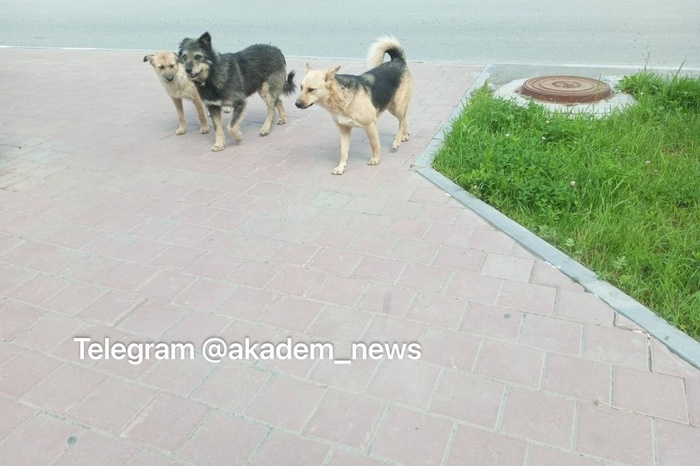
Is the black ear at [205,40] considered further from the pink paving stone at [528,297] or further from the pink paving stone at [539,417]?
the pink paving stone at [539,417]

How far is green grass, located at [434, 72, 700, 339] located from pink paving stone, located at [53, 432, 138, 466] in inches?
122

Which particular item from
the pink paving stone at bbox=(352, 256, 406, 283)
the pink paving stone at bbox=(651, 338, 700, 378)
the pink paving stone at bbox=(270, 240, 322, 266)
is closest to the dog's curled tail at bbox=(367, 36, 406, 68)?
the pink paving stone at bbox=(270, 240, 322, 266)

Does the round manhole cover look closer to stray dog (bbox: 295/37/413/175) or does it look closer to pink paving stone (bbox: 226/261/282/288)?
stray dog (bbox: 295/37/413/175)

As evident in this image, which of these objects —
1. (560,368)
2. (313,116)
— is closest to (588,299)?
(560,368)

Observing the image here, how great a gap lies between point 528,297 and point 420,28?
30.7 feet

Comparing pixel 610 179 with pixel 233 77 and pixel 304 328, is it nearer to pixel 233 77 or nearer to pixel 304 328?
pixel 304 328

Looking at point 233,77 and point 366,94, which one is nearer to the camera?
point 366,94

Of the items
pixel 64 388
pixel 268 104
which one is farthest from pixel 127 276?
pixel 268 104

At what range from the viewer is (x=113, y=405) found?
2.87 meters

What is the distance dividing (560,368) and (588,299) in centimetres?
73

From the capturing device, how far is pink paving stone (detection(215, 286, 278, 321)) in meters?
3.50

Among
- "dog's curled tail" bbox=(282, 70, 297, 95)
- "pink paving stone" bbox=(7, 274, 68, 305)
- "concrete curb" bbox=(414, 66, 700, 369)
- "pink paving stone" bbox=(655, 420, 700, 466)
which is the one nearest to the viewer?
"pink paving stone" bbox=(655, 420, 700, 466)

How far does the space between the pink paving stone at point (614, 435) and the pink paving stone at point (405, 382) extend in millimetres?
753

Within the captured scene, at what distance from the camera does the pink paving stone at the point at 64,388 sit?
9.48ft
